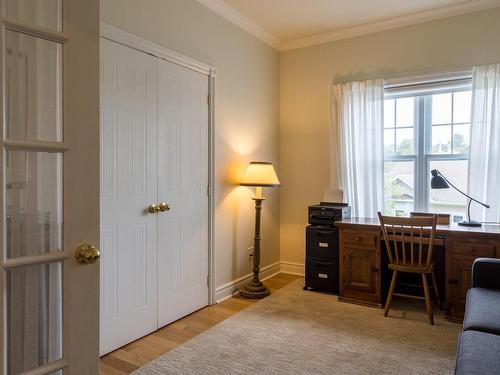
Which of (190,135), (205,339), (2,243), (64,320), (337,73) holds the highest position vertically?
(337,73)

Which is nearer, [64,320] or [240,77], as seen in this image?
[64,320]

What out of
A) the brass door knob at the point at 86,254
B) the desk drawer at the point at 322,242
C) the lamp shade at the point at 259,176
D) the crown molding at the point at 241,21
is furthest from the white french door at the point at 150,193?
the brass door knob at the point at 86,254

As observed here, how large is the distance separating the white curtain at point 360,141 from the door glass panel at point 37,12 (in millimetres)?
3232

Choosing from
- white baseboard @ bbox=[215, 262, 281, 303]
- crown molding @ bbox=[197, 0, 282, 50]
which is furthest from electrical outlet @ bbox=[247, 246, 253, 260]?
crown molding @ bbox=[197, 0, 282, 50]

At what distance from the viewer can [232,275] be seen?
371cm

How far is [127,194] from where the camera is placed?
2.60m

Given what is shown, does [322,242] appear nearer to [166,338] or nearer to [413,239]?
[413,239]

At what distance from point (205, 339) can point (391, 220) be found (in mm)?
1713

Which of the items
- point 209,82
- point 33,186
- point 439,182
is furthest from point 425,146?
point 33,186

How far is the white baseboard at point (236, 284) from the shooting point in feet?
11.5

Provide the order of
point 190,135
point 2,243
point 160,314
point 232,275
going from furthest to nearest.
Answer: point 232,275, point 190,135, point 160,314, point 2,243

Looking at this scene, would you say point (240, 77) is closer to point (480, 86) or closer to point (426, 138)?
point (426, 138)

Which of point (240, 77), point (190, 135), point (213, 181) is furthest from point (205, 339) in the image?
point (240, 77)

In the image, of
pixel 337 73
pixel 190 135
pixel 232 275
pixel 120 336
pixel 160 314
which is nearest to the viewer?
pixel 120 336
